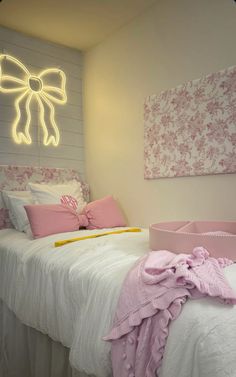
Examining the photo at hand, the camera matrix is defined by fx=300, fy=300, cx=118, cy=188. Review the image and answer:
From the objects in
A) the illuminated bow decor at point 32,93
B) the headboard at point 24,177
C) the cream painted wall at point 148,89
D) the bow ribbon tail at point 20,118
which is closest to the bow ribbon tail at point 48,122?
the illuminated bow decor at point 32,93

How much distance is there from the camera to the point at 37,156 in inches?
109

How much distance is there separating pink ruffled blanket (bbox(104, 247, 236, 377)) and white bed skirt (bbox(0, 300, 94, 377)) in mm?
575

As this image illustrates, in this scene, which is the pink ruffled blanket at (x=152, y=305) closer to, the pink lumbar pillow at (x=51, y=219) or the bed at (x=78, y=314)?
the bed at (x=78, y=314)

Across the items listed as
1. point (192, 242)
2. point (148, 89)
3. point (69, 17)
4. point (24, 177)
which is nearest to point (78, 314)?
point (192, 242)

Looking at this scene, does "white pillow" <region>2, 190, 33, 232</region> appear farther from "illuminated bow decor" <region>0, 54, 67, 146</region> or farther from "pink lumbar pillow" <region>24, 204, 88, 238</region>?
"illuminated bow decor" <region>0, 54, 67, 146</region>

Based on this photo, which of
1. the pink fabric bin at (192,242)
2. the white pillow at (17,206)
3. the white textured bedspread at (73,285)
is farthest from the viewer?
the white pillow at (17,206)

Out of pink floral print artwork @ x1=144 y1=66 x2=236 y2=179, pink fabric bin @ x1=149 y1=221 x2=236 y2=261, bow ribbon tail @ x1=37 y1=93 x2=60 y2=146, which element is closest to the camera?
pink fabric bin @ x1=149 y1=221 x2=236 y2=261

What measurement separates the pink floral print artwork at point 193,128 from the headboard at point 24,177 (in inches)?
33.6

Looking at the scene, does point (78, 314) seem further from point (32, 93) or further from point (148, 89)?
point (32, 93)

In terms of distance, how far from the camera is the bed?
2.73ft

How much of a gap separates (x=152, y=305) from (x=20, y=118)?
2.21 m

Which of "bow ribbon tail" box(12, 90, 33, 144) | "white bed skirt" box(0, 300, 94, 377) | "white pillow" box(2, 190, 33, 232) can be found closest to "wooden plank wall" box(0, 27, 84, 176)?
"bow ribbon tail" box(12, 90, 33, 144)

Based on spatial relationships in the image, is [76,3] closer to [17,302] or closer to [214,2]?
[214,2]

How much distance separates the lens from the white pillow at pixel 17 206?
2324 millimetres
